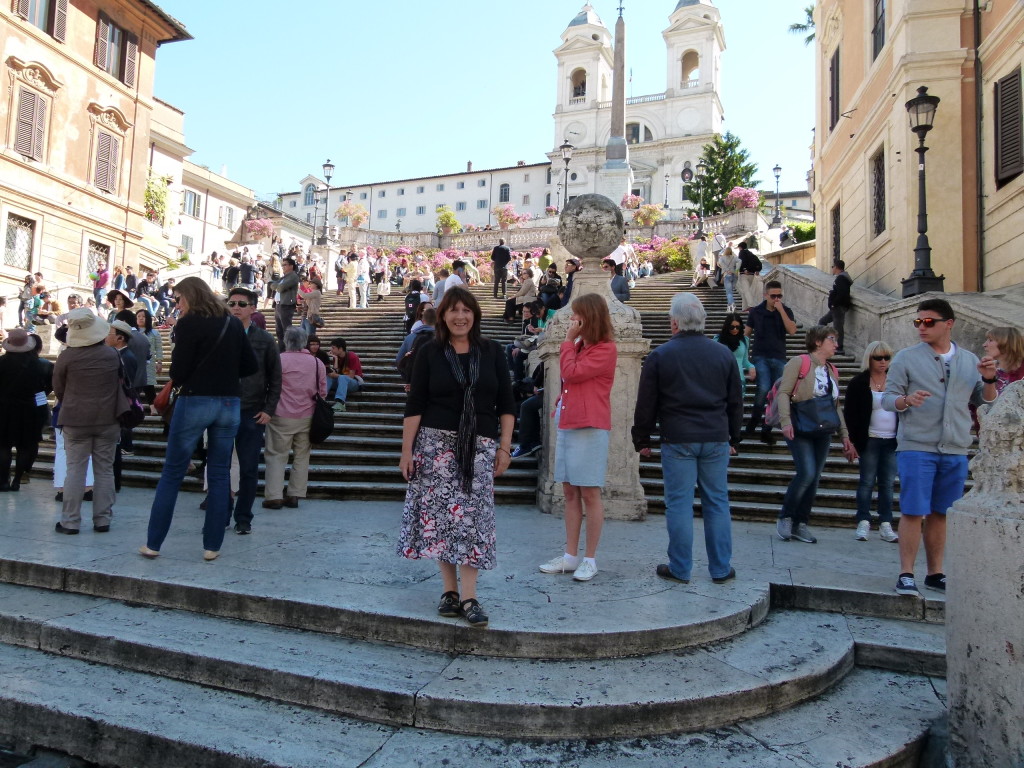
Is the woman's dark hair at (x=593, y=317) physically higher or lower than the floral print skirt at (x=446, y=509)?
higher

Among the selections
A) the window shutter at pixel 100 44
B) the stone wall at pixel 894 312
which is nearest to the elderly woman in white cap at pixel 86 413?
the stone wall at pixel 894 312

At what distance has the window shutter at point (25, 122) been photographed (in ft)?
74.4

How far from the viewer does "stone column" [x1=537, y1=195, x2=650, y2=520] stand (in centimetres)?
672

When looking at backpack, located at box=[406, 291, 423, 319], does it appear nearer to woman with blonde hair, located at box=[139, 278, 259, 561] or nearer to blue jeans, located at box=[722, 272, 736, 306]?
blue jeans, located at box=[722, 272, 736, 306]

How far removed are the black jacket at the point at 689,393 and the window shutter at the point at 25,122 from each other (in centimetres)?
2528

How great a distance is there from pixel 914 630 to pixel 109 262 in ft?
93.3

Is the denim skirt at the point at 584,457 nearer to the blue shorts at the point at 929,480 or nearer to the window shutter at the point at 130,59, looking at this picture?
the blue shorts at the point at 929,480

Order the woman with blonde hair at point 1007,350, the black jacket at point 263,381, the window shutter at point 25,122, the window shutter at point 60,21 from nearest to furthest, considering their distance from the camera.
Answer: the woman with blonde hair at point 1007,350, the black jacket at point 263,381, the window shutter at point 25,122, the window shutter at point 60,21

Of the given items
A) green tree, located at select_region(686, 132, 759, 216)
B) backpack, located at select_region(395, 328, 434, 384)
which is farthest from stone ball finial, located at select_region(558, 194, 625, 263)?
green tree, located at select_region(686, 132, 759, 216)

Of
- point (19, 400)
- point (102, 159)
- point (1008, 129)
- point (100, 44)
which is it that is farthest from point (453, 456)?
point (100, 44)

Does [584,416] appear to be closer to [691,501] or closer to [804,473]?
[691,501]

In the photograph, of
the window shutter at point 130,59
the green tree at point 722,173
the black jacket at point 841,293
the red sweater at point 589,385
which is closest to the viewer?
the red sweater at point 589,385

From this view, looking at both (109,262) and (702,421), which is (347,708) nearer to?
(702,421)

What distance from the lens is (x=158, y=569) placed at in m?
4.38
